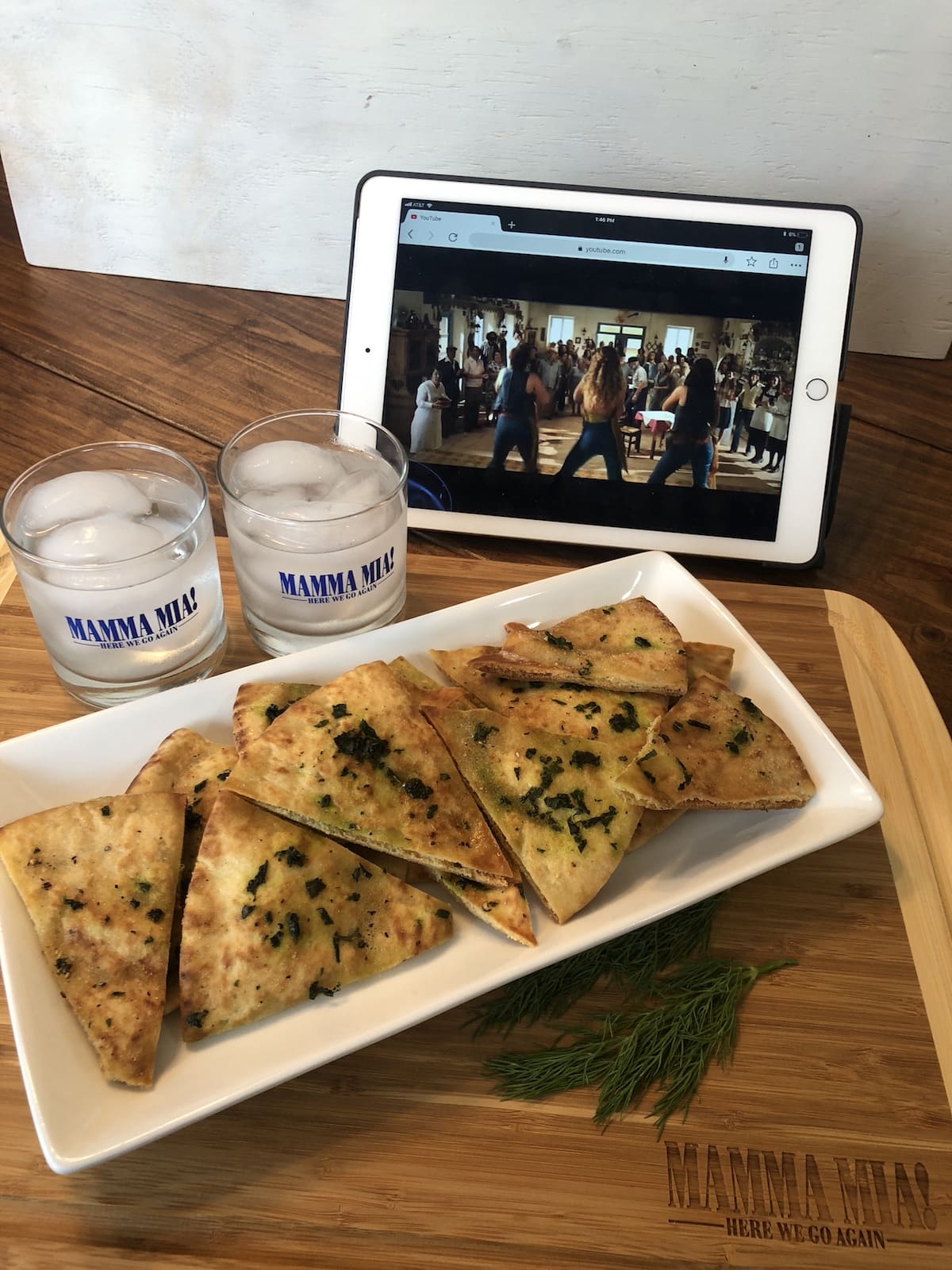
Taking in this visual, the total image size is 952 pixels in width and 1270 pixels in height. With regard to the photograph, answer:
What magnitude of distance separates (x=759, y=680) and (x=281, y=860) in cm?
67

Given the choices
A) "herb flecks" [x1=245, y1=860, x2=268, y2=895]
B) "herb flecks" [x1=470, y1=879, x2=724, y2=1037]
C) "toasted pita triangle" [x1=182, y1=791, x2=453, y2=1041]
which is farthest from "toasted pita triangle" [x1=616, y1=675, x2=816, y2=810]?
"herb flecks" [x1=245, y1=860, x2=268, y2=895]

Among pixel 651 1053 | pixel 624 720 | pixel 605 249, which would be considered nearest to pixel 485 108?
pixel 605 249

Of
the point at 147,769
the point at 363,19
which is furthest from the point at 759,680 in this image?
the point at 363,19

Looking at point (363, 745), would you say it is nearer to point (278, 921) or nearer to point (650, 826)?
point (278, 921)

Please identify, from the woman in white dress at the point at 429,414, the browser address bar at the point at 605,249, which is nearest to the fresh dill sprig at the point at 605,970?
the woman in white dress at the point at 429,414

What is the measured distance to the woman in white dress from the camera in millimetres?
1752

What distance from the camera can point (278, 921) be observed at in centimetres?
104

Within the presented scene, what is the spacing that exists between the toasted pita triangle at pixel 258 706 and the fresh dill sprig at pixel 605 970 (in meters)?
0.41

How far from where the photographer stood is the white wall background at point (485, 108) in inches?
69.3

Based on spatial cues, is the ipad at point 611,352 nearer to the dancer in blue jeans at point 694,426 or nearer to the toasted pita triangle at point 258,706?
the dancer in blue jeans at point 694,426

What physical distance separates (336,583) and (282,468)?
0.20 m

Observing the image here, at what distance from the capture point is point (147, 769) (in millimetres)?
1185

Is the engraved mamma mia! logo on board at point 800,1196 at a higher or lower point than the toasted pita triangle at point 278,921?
lower

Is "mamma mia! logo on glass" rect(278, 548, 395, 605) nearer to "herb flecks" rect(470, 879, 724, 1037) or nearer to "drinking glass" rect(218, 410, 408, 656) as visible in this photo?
"drinking glass" rect(218, 410, 408, 656)
